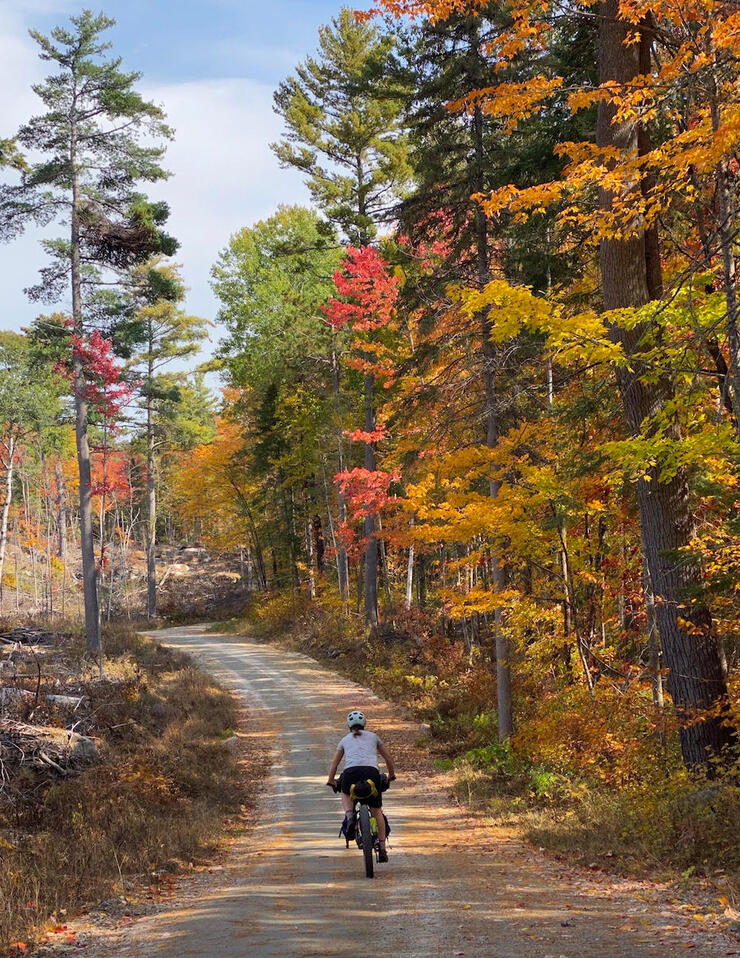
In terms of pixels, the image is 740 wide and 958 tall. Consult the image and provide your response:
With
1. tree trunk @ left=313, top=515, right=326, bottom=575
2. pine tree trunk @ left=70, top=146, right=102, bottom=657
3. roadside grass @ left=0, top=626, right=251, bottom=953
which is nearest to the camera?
roadside grass @ left=0, top=626, right=251, bottom=953

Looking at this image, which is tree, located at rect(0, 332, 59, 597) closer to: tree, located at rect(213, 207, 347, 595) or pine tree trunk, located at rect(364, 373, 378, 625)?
tree, located at rect(213, 207, 347, 595)

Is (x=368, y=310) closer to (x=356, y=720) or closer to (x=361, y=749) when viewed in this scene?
(x=356, y=720)

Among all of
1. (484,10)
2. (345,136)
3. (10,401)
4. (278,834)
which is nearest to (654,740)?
(278,834)

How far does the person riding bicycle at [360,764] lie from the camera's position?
28.0ft

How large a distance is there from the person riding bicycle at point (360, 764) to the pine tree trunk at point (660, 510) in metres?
3.87

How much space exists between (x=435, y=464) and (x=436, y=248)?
1249 cm

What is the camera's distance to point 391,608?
31.2 metres

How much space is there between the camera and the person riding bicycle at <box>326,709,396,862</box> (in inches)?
336

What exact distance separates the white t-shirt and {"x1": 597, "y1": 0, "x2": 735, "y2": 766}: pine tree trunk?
12.7 feet

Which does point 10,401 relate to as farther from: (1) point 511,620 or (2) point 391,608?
(1) point 511,620

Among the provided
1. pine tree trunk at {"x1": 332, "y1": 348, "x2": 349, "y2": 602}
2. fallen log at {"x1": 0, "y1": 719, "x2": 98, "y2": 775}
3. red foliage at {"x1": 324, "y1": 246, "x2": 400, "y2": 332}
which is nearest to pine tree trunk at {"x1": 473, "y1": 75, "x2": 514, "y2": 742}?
fallen log at {"x1": 0, "y1": 719, "x2": 98, "y2": 775}

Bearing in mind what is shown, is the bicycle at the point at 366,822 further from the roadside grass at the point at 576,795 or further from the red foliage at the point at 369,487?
the red foliage at the point at 369,487

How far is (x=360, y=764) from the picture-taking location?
859 centimetres

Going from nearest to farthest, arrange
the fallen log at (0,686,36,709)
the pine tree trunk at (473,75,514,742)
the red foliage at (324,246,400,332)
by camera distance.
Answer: the fallen log at (0,686,36,709)
the pine tree trunk at (473,75,514,742)
the red foliage at (324,246,400,332)
